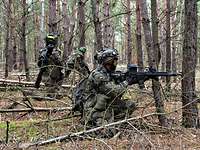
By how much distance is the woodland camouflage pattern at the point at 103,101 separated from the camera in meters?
6.27

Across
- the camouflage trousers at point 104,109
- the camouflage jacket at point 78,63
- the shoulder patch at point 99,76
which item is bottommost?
the camouflage trousers at point 104,109

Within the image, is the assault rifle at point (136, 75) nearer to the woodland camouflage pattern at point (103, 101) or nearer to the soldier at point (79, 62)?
the woodland camouflage pattern at point (103, 101)

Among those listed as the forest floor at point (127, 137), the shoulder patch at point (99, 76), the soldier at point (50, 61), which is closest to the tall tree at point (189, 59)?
the forest floor at point (127, 137)

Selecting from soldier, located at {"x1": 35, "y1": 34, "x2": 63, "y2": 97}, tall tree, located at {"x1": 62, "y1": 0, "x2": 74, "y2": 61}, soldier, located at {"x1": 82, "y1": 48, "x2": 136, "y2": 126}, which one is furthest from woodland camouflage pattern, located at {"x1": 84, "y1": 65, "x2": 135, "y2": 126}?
tall tree, located at {"x1": 62, "y1": 0, "x2": 74, "y2": 61}

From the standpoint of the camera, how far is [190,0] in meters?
6.09

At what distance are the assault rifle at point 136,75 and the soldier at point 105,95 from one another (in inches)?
2.9

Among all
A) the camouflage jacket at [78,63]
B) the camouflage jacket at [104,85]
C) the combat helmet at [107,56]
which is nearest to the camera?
the camouflage jacket at [104,85]

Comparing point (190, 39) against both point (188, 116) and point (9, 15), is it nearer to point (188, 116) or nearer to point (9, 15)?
point (188, 116)

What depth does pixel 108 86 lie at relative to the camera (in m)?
6.28

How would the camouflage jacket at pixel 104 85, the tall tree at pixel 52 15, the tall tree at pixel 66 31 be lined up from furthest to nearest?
the tall tree at pixel 66 31, the tall tree at pixel 52 15, the camouflage jacket at pixel 104 85

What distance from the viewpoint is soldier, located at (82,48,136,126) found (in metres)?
6.28

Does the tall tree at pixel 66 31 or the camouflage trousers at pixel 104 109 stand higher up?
the tall tree at pixel 66 31

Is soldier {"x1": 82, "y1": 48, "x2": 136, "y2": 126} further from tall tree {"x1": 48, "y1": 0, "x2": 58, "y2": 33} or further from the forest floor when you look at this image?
tall tree {"x1": 48, "y1": 0, "x2": 58, "y2": 33}

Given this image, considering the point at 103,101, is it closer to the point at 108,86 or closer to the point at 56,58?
the point at 108,86
